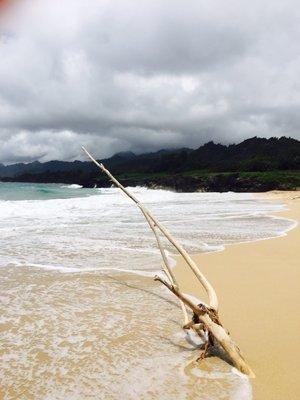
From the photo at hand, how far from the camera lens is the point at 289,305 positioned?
19.6ft

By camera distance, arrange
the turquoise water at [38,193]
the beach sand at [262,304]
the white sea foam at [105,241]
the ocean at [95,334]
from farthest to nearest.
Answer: the turquoise water at [38,193] < the white sea foam at [105,241] < the beach sand at [262,304] < the ocean at [95,334]

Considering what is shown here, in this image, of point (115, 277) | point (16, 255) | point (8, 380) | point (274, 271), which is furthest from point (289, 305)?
Answer: point (16, 255)

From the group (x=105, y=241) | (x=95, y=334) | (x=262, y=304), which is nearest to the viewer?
(x=95, y=334)

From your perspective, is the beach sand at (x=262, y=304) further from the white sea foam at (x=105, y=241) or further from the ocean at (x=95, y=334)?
the white sea foam at (x=105, y=241)

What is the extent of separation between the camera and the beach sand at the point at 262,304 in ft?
12.8

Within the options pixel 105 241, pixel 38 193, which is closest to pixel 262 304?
pixel 105 241

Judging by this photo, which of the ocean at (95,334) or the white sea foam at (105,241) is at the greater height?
the white sea foam at (105,241)

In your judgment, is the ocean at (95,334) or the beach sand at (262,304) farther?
the beach sand at (262,304)

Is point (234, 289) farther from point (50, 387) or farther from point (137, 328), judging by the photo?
point (50, 387)

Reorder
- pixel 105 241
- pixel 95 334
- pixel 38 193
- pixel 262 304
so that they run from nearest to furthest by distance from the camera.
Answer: pixel 95 334 < pixel 262 304 < pixel 105 241 < pixel 38 193

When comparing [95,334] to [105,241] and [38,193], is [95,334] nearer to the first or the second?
[105,241]

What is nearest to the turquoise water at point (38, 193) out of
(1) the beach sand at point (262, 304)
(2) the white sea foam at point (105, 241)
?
(2) the white sea foam at point (105, 241)

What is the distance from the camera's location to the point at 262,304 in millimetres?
6078

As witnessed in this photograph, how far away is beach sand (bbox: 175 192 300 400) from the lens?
154 inches
